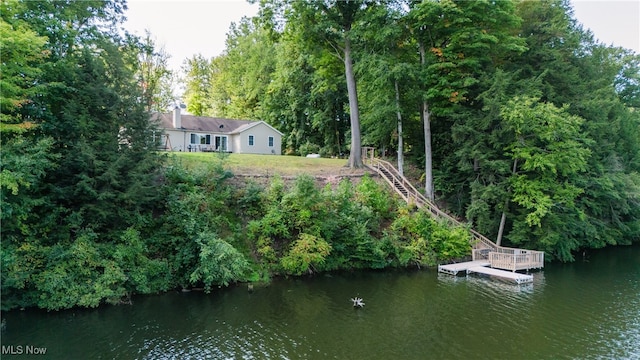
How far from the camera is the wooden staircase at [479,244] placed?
2040 centimetres

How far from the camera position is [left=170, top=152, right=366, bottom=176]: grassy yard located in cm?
2228

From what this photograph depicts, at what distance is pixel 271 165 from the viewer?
25.5 m

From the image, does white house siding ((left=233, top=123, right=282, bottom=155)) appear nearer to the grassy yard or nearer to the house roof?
the house roof

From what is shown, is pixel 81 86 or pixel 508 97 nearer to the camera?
pixel 81 86

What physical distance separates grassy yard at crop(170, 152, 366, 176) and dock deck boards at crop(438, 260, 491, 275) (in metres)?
8.59

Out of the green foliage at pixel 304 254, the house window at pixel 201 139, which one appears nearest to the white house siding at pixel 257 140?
the house window at pixel 201 139

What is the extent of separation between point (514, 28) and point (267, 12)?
16.7 m

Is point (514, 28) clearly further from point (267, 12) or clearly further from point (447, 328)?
point (447, 328)

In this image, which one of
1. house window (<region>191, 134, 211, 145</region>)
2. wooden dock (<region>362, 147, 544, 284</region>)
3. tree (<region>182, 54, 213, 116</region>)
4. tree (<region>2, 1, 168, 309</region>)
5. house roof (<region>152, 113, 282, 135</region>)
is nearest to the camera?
tree (<region>2, 1, 168, 309</region>)

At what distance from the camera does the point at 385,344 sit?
1143 centimetres

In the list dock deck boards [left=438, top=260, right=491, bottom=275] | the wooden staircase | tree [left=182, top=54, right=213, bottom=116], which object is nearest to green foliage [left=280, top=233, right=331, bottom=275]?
dock deck boards [left=438, top=260, right=491, bottom=275]

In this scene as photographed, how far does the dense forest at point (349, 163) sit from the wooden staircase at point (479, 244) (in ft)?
3.76

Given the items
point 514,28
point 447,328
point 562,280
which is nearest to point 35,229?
point 447,328

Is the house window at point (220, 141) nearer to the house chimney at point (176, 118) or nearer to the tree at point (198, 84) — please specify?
the house chimney at point (176, 118)
